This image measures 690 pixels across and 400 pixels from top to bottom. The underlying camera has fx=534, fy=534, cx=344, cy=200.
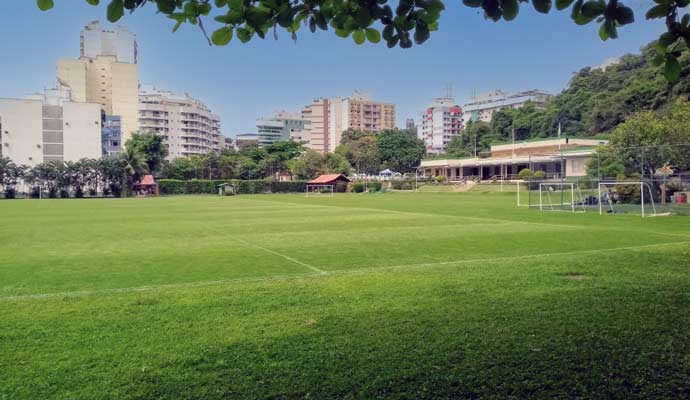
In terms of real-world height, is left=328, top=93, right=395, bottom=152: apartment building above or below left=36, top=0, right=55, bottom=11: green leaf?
above

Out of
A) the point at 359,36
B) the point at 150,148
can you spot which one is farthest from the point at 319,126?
the point at 359,36

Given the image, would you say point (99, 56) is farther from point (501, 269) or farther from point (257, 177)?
point (501, 269)

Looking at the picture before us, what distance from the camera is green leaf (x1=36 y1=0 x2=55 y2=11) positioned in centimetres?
284

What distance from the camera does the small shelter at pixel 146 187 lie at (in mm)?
69750

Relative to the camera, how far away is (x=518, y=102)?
476 ft

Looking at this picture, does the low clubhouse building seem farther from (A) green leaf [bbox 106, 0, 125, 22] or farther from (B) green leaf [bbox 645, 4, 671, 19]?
(A) green leaf [bbox 106, 0, 125, 22]

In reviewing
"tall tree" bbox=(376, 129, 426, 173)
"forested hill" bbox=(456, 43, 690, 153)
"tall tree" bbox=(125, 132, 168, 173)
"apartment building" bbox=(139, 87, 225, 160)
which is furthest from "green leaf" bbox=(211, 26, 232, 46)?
"apartment building" bbox=(139, 87, 225, 160)

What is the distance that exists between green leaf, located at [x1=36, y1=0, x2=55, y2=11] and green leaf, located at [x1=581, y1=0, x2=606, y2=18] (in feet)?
9.51

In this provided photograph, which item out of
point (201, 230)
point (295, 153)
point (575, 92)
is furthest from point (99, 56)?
point (201, 230)

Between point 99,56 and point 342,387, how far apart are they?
12827cm

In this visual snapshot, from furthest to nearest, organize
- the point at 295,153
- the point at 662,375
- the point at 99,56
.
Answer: the point at 99,56, the point at 295,153, the point at 662,375

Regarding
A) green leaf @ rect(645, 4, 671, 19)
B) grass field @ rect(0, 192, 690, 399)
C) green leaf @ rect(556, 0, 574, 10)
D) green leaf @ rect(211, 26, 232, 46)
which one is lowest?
grass field @ rect(0, 192, 690, 399)

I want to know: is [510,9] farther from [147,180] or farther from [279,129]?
[279,129]

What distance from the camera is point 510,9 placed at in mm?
2984
